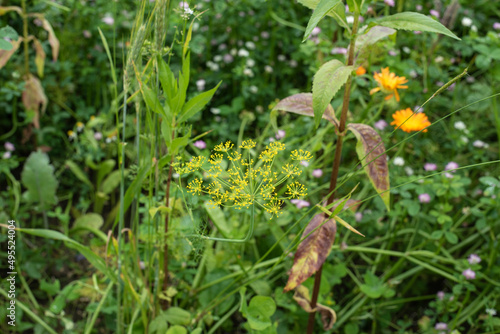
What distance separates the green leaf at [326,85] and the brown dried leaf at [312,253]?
299 millimetres

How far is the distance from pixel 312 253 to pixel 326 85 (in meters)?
0.42

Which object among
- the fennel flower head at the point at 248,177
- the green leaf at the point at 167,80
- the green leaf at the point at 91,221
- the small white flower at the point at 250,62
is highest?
the green leaf at the point at 167,80

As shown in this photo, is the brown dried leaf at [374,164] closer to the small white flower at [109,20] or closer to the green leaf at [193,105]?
the green leaf at [193,105]

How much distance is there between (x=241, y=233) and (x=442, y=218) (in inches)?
26.3

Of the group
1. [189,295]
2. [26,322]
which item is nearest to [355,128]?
[189,295]

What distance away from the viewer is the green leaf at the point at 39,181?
1.70m

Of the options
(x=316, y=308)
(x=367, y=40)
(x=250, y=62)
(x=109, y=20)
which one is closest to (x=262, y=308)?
(x=316, y=308)

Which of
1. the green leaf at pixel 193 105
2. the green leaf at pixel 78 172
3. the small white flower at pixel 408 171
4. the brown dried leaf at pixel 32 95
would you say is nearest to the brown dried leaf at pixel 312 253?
the green leaf at pixel 193 105

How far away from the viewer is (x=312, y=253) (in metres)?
1.04

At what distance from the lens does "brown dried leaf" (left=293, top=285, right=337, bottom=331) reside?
3.88ft

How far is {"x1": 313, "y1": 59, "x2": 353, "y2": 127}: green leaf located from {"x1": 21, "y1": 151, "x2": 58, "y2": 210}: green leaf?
128 cm

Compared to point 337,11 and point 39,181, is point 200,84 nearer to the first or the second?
point 39,181

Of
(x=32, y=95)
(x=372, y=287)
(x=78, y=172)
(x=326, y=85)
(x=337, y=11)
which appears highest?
(x=337, y=11)

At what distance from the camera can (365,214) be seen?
1615 millimetres
